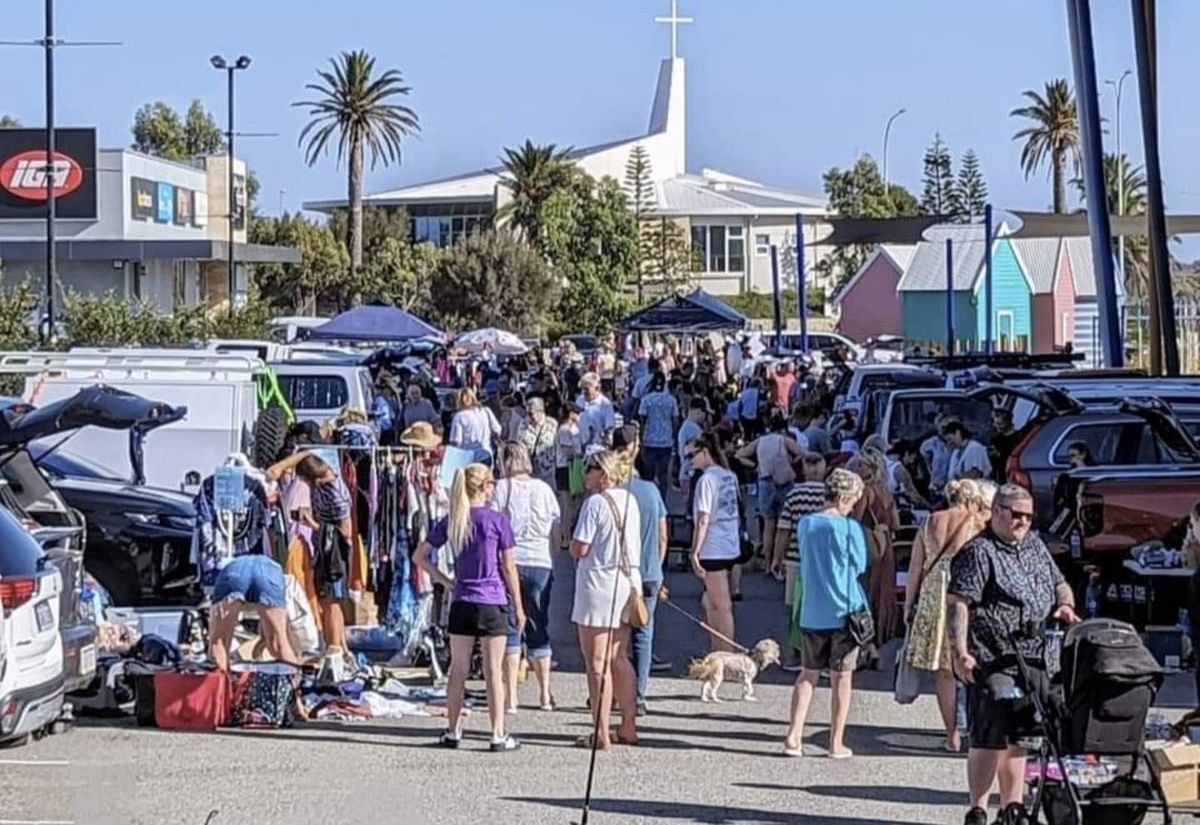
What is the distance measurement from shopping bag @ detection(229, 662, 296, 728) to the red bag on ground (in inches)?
3.5

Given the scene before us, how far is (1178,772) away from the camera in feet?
29.2

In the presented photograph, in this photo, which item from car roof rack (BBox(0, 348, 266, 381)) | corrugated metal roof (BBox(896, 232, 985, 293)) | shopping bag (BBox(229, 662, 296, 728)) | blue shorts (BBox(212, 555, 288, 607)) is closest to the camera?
shopping bag (BBox(229, 662, 296, 728))

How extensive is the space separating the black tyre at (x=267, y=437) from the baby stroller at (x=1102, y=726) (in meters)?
10.5

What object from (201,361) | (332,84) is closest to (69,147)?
(332,84)

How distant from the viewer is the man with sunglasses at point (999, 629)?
29.0 feet

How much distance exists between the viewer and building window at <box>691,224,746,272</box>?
338ft

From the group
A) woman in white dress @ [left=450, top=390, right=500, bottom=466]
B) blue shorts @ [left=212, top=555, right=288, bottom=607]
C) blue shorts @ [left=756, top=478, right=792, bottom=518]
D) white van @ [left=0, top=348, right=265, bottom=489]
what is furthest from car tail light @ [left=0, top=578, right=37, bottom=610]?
woman in white dress @ [left=450, top=390, right=500, bottom=466]

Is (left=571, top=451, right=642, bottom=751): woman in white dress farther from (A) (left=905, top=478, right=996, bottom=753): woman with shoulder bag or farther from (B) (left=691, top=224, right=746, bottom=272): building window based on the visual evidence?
(B) (left=691, top=224, right=746, bottom=272): building window

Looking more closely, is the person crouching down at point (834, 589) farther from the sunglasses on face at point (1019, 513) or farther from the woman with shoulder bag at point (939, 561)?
the sunglasses on face at point (1019, 513)

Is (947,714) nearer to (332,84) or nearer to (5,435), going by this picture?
(5,435)

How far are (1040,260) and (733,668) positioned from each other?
65603 millimetres

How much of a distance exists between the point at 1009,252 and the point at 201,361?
183 feet

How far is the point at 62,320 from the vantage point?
34.6 m

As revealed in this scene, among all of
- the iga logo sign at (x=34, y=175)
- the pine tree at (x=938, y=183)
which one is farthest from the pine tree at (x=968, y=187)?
the iga logo sign at (x=34, y=175)
